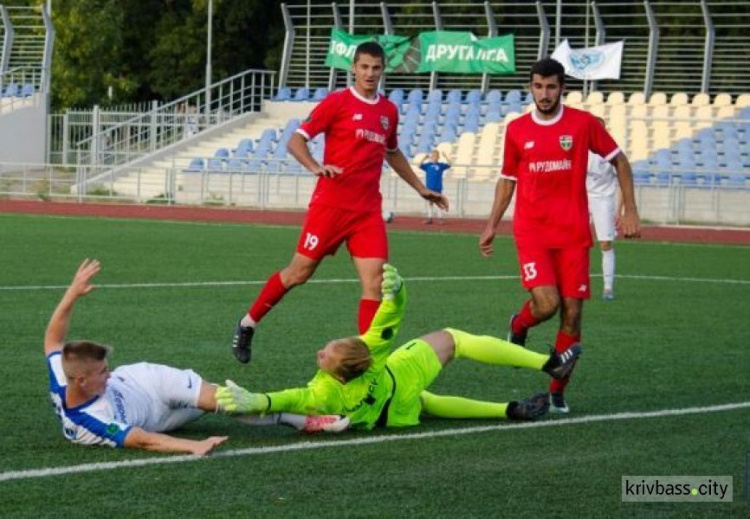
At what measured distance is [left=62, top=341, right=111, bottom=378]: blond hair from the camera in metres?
7.90

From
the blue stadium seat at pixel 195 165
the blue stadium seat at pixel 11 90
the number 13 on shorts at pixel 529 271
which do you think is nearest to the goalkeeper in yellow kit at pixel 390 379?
the number 13 on shorts at pixel 529 271

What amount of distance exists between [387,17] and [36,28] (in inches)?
489

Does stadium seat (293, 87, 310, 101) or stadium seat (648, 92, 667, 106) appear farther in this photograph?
stadium seat (293, 87, 310, 101)

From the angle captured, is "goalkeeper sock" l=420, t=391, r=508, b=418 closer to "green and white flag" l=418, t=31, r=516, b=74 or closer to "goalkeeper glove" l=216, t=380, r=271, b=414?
"goalkeeper glove" l=216, t=380, r=271, b=414

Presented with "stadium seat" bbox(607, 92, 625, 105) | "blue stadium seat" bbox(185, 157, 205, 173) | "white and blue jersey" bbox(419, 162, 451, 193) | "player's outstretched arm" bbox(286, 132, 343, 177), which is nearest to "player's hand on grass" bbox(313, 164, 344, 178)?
"player's outstretched arm" bbox(286, 132, 343, 177)

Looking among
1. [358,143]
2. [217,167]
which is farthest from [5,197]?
[358,143]

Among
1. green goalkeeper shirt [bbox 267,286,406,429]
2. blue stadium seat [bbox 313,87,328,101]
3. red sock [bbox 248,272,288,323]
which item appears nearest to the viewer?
green goalkeeper shirt [bbox 267,286,406,429]

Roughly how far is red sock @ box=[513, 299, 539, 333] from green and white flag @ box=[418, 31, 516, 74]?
3295cm

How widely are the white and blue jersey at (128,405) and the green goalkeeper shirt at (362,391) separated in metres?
0.48

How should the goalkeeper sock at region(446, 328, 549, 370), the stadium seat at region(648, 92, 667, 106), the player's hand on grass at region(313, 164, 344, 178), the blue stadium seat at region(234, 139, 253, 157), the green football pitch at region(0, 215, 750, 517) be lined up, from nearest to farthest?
the green football pitch at region(0, 215, 750, 517) → the goalkeeper sock at region(446, 328, 549, 370) → the player's hand on grass at region(313, 164, 344, 178) → the stadium seat at region(648, 92, 667, 106) → the blue stadium seat at region(234, 139, 253, 157)

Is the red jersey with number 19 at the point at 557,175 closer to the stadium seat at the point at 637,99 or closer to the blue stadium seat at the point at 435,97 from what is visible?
the stadium seat at the point at 637,99

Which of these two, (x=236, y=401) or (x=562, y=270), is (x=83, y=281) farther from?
(x=562, y=270)

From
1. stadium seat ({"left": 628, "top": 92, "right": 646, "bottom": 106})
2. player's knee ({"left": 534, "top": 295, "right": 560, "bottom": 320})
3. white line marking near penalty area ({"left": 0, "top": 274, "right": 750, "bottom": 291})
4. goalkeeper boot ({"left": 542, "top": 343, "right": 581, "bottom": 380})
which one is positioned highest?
stadium seat ({"left": 628, "top": 92, "right": 646, "bottom": 106})

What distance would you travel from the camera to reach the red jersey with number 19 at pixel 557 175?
1021 centimetres
